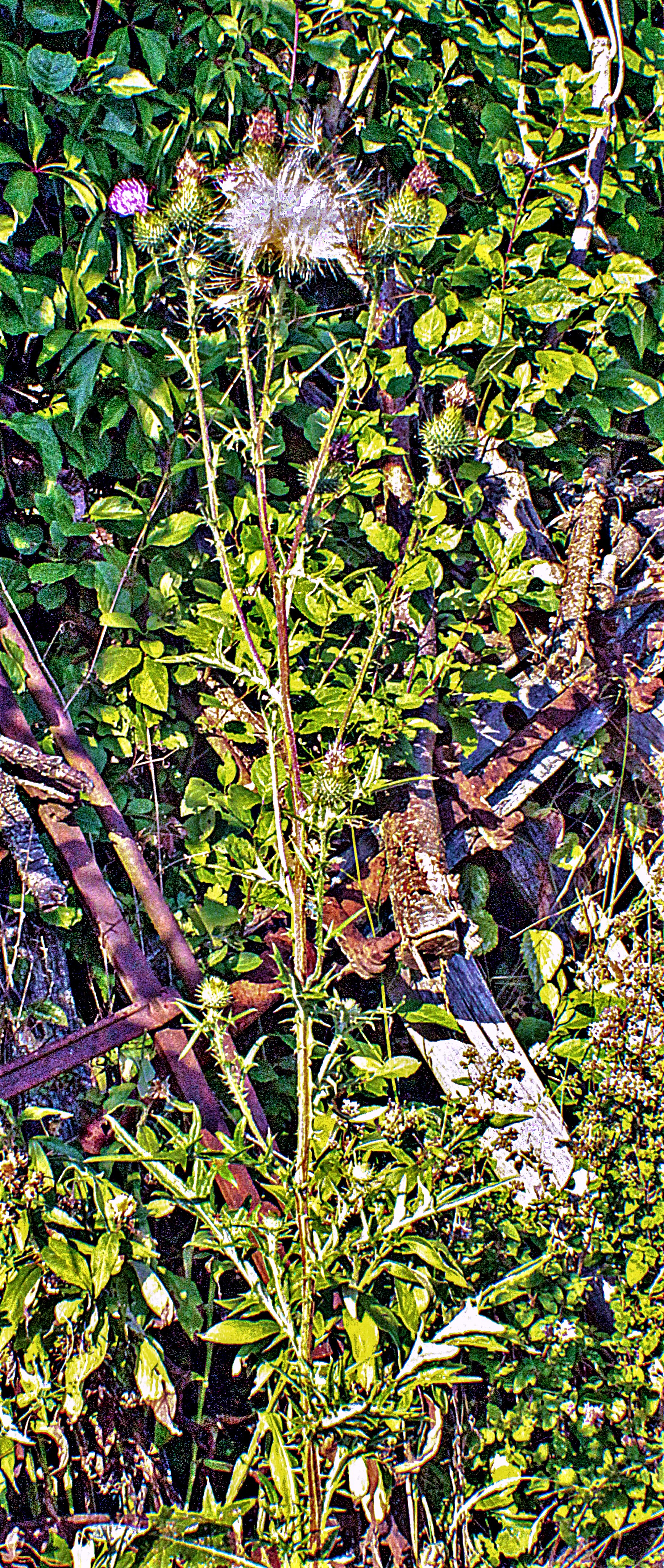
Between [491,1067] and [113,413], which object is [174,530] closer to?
[113,413]

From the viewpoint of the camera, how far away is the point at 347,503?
191cm

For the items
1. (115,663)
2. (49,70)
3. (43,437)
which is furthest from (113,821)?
(49,70)

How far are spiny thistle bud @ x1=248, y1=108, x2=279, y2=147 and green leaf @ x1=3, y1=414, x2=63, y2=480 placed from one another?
1.82 ft

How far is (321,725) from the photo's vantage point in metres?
1.78

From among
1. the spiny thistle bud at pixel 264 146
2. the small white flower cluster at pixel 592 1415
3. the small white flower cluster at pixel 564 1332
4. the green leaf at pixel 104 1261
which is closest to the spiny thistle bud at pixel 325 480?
the spiny thistle bud at pixel 264 146

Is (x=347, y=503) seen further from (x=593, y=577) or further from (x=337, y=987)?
(x=337, y=987)

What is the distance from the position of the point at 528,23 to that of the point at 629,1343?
2.34m

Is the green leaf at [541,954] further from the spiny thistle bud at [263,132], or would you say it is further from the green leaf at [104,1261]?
the spiny thistle bud at [263,132]

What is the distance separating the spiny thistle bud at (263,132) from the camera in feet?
4.08

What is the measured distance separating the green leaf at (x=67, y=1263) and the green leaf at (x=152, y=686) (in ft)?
2.62

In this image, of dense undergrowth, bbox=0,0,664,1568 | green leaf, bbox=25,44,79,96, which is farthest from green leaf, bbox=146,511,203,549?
green leaf, bbox=25,44,79,96

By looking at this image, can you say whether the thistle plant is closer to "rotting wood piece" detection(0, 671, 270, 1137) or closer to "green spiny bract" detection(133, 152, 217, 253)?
"green spiny bract" detection(133, 152, 217, 253)

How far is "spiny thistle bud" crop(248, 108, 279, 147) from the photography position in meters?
1.24

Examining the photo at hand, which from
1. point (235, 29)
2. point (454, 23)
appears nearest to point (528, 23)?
point (454, 23)
